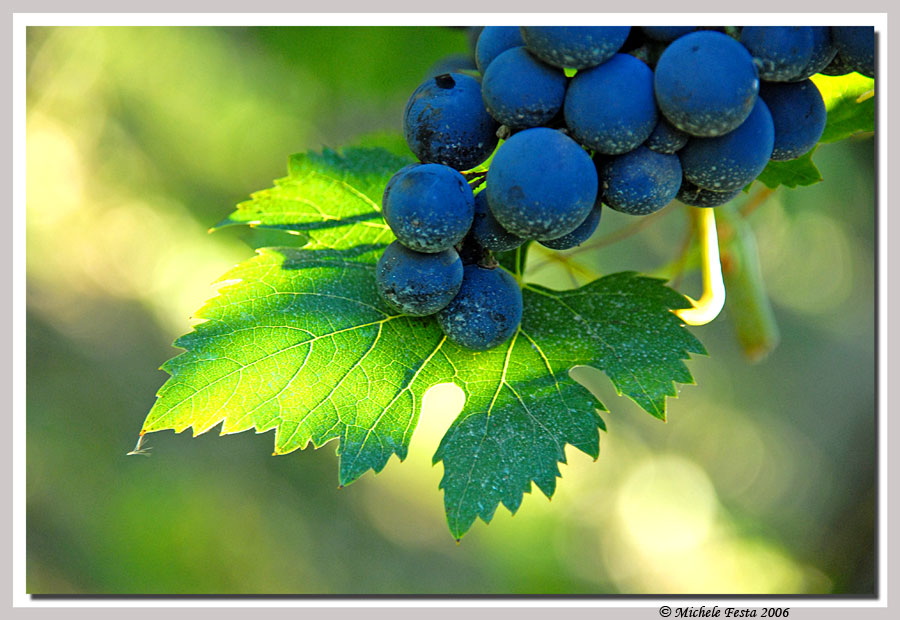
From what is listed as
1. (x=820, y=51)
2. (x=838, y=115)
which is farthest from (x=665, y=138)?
(x=838, y=115)

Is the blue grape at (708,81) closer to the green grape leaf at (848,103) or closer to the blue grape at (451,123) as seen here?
the blue grape at (451,123)

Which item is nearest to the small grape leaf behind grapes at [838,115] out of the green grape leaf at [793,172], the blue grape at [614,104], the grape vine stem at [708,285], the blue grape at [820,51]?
Answer: the green grape leaf at [793,172]

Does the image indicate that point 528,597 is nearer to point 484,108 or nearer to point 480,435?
point 480,435

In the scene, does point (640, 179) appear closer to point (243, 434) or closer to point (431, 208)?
point (431, 208)

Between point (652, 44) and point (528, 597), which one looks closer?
point (652, 44)

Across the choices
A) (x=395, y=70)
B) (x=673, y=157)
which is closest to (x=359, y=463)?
(x=673, y=157)
